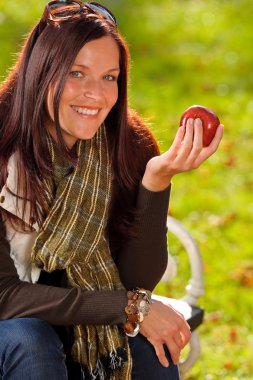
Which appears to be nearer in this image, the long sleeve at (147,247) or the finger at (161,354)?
the finger at (161,354)

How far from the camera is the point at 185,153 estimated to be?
2389 millimetres

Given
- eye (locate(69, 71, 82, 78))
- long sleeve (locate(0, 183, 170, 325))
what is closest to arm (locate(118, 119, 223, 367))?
long sleeve (locate(0, 183, 170, 325))

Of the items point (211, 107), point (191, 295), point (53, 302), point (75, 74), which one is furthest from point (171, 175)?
point (211, 107)

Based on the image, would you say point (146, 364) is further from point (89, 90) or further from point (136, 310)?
point (89, 90)

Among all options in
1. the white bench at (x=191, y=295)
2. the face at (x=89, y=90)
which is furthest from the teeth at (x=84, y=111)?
the white bench at (x=191, y=295)

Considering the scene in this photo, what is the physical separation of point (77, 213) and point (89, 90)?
382mm

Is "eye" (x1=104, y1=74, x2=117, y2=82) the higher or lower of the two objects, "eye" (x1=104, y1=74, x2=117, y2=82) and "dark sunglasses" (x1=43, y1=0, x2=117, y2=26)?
the lower

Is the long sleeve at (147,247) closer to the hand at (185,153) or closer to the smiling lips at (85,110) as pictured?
the hand at (185,153)

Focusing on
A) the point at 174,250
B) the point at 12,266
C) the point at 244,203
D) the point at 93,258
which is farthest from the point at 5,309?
the point at 244,203

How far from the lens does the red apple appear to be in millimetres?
2465

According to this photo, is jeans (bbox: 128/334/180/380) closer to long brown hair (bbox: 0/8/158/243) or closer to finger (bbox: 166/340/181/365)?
finger (bbox: 166/340/181/365)

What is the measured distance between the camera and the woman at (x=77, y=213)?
2422mm

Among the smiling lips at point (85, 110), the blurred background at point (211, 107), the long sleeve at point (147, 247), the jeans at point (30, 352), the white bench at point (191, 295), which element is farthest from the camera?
the blurred background at point (211, 107)

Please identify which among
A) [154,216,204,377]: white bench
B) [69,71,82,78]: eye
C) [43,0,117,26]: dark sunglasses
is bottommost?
[154,216,204,377]: white bench
